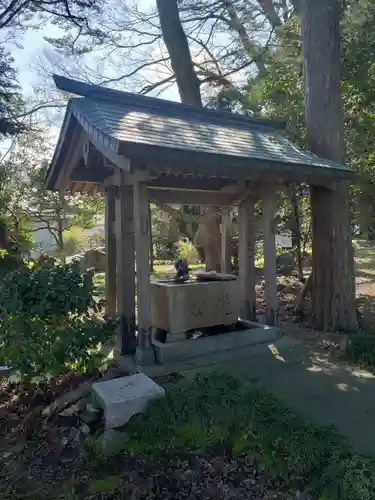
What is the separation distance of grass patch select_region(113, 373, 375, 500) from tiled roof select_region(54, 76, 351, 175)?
2.57 meters

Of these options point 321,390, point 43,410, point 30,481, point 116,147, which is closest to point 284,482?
point 321,390

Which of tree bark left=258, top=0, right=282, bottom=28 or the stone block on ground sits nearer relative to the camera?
the stone block on ground

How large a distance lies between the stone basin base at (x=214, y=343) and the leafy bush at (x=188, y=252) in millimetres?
11378

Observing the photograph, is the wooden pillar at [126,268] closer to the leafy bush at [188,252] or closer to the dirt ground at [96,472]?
the dirt ground at [96,472]

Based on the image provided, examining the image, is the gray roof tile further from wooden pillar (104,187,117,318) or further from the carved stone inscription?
the carved stone inscription

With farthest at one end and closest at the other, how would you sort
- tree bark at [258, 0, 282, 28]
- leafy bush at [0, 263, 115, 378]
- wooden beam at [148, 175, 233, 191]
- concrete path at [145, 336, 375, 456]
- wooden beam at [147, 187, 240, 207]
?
tree bark at [258, 0, 282, 28] → wooden beam at [148, 175, 233, 191] → wooden beam at [147, 187, 240, 207] → leafy bush at [0, 263, 115, 378] → concrete path at [145, 336, 375, 456]

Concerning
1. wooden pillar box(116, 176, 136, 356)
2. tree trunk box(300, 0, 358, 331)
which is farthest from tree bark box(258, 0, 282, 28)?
wooden pillar box(116, 176, 136, 356)

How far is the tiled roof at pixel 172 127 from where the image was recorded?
4.37 meters

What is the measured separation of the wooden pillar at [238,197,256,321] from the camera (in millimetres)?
6348

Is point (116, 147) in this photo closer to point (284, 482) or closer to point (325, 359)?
point (284, 482)

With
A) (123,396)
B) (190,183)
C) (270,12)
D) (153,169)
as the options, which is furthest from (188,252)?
(123,396)

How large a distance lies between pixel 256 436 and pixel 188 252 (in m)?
15.1

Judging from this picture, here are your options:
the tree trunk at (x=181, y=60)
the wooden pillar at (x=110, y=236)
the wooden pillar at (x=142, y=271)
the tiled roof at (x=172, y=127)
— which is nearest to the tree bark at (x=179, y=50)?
the tree trunk at (x=181, y=60)

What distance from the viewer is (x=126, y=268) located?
5.21 meters
